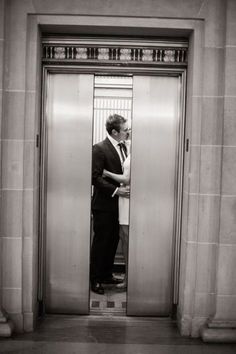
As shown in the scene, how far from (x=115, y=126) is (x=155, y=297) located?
2.17 m

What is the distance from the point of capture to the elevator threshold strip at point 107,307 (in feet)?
20.4

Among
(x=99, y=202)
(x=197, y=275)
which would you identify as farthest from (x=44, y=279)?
(x=197, y=275)

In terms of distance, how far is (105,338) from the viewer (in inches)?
214

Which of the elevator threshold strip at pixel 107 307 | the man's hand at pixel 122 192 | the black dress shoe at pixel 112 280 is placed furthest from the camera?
the black dress shoe at pixel 112 280

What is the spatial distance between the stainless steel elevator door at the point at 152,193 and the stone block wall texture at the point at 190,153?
A: 0.45 m

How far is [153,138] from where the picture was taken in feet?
19.8

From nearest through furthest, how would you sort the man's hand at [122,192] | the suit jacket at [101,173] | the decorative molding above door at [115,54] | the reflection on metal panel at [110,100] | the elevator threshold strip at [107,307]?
the decorative molding above door at [115,54]
the elevator threshold strip at [107,307]
the suit jacket at [101,173]
the man's hand at [122,192]
the reflection on metal panel at [110,100]

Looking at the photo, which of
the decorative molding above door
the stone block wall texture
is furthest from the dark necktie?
the stone block wall texture

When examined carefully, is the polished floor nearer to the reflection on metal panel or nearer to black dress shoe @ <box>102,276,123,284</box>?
black dress shoe @ <box>102,276,123,284</box>

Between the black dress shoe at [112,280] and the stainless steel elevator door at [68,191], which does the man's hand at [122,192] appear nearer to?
the stainless steel elevator door at [68,191]

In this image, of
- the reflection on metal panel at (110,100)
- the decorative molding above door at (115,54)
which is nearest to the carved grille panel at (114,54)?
the decorative molding above door at (115,54)

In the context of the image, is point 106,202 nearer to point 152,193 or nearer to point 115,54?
point 152,193

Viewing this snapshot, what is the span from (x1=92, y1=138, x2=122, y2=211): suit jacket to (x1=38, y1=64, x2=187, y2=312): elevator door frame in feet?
2.59

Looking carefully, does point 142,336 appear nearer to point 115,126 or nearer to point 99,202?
point 99,202
